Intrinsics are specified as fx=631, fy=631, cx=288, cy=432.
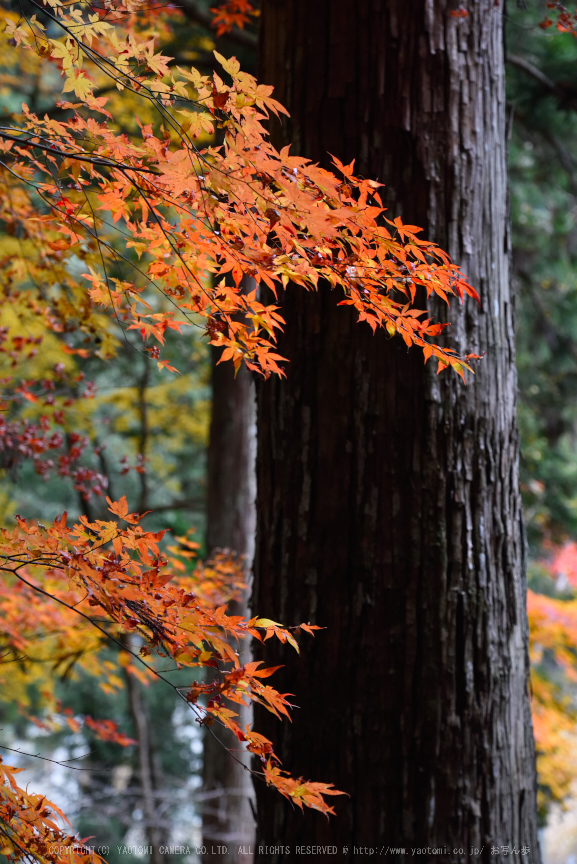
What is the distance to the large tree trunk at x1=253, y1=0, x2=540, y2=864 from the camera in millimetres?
1624

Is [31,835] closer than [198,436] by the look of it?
Yes

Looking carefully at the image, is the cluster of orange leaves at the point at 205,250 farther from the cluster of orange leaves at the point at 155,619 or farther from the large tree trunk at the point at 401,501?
the large tree trunk at the point at 401,501

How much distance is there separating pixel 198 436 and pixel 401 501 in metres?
7.92

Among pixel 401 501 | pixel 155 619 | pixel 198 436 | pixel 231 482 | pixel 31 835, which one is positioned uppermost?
pixel 198 436

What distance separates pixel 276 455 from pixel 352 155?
870 mm

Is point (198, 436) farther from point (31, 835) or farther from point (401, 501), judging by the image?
point (31, 835)

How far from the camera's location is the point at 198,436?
30.9 feet

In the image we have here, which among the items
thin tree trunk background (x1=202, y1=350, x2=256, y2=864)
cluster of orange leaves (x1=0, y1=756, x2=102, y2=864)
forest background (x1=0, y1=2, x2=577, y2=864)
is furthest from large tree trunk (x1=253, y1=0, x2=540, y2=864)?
thin tree trunk background (x1=202, y1=350, x2=256, y2=864)

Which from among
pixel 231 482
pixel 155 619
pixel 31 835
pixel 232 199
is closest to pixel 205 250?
pixel 232 199

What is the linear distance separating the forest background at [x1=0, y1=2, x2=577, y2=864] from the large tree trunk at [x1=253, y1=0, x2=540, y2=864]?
117 centimetres

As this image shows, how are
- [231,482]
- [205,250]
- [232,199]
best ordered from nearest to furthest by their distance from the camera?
[232,199] < [205,250] < [231,482]

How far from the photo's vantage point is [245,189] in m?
1.23

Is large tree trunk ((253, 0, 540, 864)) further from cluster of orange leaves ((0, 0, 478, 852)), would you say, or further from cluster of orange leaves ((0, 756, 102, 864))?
cluster of orange leaves ((0, 756, 102, 864))

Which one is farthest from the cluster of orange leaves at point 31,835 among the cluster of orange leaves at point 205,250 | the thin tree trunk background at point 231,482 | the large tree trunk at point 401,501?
the thin tree trunk background at point 231,482
